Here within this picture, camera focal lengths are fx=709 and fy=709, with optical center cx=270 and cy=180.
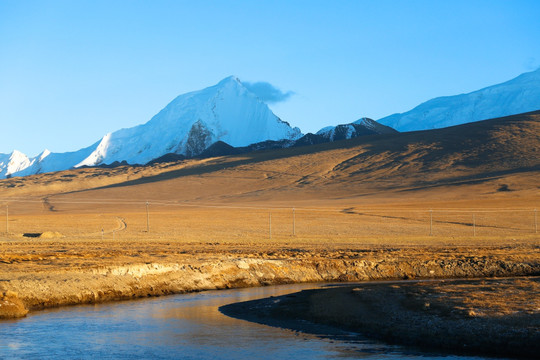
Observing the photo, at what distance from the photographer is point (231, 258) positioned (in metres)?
23.5

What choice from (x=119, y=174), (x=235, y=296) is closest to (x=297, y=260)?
(x=235, y=296)

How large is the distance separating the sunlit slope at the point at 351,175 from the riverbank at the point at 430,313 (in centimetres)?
5426

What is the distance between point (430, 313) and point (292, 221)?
35567 mm

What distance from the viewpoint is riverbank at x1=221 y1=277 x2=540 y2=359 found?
1274 cm

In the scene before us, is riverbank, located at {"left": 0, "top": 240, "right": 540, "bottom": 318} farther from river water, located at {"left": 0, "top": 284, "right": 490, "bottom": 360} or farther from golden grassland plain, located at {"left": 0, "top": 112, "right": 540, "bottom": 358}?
river water, located at {"left": 0, "top": 284, "right": 490, "bottom": 360}

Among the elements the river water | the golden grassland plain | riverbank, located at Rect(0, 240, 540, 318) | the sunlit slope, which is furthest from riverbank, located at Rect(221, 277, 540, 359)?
the sunlit slope

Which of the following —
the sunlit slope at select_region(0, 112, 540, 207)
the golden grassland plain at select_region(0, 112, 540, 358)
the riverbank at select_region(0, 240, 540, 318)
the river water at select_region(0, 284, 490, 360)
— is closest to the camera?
the river water at select_region(0, 284, 490, 360)

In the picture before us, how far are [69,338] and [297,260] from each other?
11.1 metres

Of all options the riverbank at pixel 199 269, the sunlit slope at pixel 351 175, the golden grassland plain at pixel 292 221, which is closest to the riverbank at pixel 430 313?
the golden grassland plain at pixel 292 221

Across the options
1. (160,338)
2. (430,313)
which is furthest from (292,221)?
(160,338)

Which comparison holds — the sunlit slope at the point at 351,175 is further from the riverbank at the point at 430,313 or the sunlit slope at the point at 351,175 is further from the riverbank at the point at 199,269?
the riverbank at the point at 430,313

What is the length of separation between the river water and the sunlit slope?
58004 millimetres

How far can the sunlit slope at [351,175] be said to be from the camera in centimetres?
8616

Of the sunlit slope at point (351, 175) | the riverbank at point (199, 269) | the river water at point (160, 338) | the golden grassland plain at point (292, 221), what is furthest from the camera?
the sunlit slope at point (351, 175)
